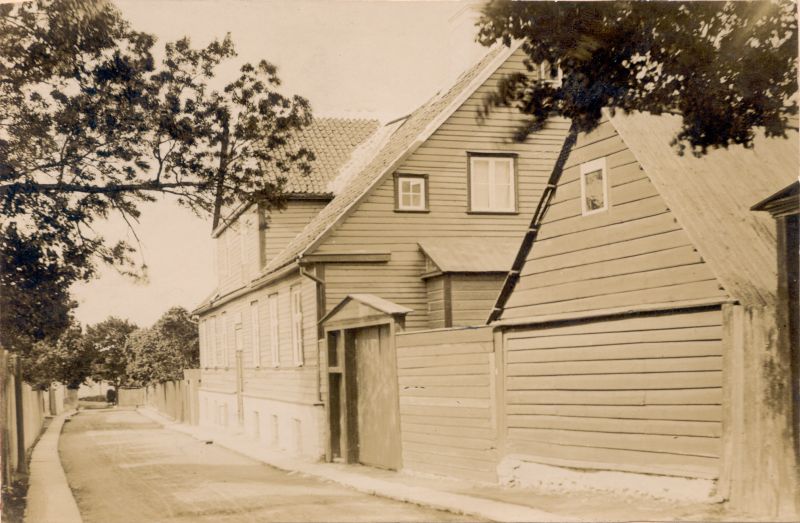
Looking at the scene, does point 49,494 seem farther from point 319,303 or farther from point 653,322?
point 653,322

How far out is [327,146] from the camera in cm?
2283

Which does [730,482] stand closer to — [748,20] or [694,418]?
[694,418]

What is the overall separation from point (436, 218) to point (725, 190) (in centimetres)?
875

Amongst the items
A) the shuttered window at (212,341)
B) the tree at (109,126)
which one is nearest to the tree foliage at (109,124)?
the tree at (109,126)

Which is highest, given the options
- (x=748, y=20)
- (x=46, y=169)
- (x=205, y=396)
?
(x=748, y=20)

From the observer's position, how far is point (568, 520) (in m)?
10.1

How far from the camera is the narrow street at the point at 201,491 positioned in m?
11.4

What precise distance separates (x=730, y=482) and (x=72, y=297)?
9748 mm

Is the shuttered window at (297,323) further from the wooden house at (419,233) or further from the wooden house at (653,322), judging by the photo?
the wooden house at (653,322)

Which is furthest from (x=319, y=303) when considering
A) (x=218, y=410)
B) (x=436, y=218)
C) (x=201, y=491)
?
(x=218, y=410)

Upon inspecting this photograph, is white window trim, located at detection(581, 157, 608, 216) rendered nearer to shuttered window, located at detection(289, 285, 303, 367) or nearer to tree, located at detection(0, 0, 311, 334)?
tree, located at detection(0, 0, 311, 334)

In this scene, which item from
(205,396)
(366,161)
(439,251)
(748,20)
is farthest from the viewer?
(205,396)

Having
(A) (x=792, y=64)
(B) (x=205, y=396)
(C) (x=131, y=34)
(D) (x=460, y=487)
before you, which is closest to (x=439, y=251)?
(D) (x=460, y=487)

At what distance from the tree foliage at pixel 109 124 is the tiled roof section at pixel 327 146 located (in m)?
8.23
